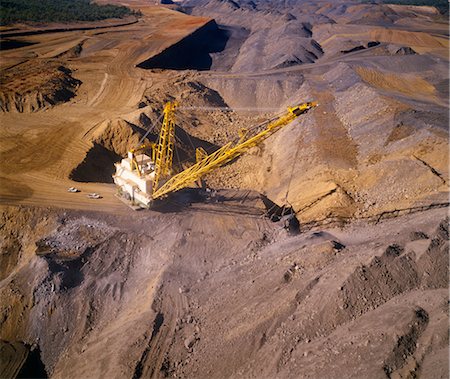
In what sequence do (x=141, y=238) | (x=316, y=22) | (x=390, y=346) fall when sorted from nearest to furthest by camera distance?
(x=390, y=346) < (x=141, y=238) < (x=316, y=22)

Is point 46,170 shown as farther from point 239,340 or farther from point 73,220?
point 239,340

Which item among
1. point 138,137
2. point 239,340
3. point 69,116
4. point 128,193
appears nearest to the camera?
point 239,340

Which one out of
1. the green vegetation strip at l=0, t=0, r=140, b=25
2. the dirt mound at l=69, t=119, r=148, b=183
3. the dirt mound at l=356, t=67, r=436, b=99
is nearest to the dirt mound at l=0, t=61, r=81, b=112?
the dirt mound at l=69, t=119, r=148, b=183

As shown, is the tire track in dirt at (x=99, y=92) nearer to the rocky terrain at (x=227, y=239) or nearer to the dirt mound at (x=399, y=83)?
the rocky terrain at (x=227, y=239)

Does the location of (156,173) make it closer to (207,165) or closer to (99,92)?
(207,165)

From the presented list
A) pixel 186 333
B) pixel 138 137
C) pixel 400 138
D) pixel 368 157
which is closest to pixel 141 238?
pixel 186 333

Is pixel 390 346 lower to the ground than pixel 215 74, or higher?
higher

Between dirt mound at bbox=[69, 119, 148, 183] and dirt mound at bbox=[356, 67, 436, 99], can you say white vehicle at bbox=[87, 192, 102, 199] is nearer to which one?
dirt mound at bbox=[69, 119, 148, 183]

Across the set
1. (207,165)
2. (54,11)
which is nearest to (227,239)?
(207,165)
